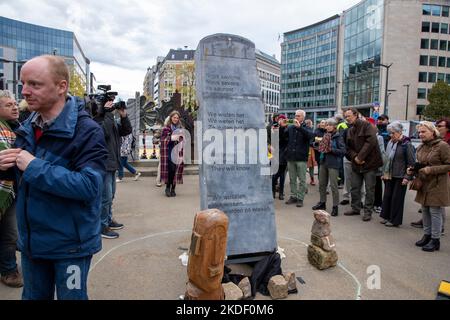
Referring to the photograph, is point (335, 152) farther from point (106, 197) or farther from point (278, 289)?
point (106, 197)

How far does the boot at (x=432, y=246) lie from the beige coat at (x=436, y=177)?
0.52 metres

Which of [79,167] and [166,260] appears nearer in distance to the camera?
[79,167]

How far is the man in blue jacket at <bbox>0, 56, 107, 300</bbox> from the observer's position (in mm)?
1805

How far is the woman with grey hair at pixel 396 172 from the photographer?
19.8 feet

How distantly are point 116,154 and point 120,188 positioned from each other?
13.4 ft

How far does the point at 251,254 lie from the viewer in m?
4.11

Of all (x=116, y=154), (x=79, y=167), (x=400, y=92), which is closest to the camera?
(x=79, y=167)

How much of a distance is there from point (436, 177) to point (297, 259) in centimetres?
255

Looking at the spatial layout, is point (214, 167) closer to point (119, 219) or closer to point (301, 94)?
point (119, 219)

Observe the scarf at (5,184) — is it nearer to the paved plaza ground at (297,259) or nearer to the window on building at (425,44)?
the paved plaza ground at (297,259)

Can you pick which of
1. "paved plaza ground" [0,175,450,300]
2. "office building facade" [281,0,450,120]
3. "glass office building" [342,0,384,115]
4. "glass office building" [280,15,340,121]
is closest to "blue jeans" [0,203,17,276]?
"paved plaza ground" [0,175,450,300]

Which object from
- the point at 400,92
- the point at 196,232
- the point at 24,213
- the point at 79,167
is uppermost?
the point at 400,92

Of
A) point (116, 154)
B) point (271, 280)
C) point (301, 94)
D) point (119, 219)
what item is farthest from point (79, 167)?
point (301, 94)

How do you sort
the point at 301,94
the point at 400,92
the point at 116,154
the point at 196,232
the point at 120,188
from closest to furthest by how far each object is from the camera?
the point at 196,232, the point at 116,154, the point at 120,188, the point at 400,92, the point at 301,94
